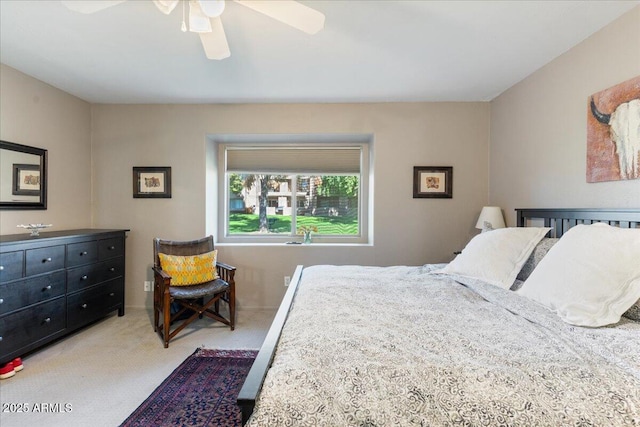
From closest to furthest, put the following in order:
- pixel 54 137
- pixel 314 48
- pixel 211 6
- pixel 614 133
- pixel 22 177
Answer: pixel 211 6
pixel 614 133
pixel 314 48
pixel 22 177
pixel 54 137

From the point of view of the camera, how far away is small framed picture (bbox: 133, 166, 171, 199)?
3.48 meters

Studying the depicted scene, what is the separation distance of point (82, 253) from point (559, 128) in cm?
426

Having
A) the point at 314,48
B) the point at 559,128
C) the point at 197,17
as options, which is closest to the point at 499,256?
the point at 559,128

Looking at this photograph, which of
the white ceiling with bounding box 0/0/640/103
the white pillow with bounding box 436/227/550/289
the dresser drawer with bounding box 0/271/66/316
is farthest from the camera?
the dresser drawer with bounding box 0/271/66/316

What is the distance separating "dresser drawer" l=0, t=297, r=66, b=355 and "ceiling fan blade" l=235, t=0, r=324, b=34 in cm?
270

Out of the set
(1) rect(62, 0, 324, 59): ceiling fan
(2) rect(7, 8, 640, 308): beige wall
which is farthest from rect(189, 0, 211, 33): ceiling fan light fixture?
(2) rect(7, 8, 640, 308): beige wall

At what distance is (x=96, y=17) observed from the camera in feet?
6.20

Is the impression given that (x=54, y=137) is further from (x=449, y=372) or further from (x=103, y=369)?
(x=449, y=372)

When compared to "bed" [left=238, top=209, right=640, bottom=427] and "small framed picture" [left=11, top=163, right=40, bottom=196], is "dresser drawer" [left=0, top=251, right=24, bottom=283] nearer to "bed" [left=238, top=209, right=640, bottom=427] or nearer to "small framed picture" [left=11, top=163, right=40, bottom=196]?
"small framed picture" [left=11, top=163, right=40, bottom=196]

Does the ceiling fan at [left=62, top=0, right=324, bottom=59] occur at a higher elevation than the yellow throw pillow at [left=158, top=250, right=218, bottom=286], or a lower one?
higher

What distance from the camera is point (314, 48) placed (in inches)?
88.4

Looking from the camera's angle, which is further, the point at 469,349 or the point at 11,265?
the point at 11,265

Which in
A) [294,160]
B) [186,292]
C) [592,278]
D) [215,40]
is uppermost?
[215,40]

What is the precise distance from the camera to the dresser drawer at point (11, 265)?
209 cm
